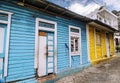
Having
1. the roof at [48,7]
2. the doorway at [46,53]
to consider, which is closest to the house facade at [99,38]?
the roof at [48,7]

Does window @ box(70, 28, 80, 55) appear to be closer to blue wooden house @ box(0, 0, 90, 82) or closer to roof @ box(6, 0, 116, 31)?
blue wooden house @ box(0, 0, 90, 82)

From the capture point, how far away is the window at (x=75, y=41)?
8.06 m

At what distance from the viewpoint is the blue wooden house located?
14.9ft

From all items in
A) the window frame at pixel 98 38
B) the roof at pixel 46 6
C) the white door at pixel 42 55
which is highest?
the roof at pixel 46 6

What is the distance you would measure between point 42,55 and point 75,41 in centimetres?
323

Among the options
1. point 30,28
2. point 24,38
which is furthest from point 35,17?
point 24,38

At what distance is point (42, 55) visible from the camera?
6.01 meters

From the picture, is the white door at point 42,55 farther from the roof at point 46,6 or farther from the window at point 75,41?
the window at point 75,41

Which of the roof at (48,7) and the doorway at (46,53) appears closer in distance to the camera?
the roof at (48,7)

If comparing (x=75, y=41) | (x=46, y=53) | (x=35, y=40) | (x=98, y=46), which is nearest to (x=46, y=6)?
(x=35, y=40)

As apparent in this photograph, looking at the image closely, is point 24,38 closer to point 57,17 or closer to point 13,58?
point 13,58

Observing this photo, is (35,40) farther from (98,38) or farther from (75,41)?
(98,38)

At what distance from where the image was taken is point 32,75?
5309 mm

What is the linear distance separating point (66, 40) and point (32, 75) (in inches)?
122
